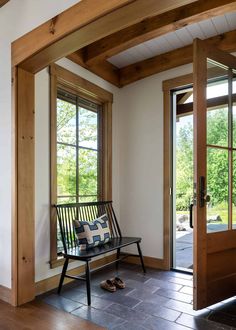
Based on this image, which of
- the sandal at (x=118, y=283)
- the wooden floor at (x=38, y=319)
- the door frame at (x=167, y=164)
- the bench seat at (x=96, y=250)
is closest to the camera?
the wooden floor at (x=38, y=319)

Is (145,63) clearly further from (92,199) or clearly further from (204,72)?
(92,199)

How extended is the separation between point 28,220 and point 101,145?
1532mm

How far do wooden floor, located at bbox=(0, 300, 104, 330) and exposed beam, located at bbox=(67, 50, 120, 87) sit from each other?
97.3 inches

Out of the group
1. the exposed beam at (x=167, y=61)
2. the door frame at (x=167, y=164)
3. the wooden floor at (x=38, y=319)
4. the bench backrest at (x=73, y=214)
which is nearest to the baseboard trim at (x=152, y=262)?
the door frame at (x=167, y=164)

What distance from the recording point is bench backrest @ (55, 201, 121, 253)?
2720mm

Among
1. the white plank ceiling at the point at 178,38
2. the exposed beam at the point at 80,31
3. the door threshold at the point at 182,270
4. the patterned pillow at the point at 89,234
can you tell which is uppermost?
the white plank ceiling at the point at 178,38

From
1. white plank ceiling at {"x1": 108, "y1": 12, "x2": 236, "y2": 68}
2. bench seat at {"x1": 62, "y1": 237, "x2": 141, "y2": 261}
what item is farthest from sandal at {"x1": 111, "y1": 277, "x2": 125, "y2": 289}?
white plank ceiling at {"x1": 108, "y1": 12, "x2": 236, "y2": 68}

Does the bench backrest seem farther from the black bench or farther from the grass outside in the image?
the grass outside

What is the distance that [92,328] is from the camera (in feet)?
6.31

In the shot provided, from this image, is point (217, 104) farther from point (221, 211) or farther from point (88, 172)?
point (88, 172)

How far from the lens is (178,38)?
2969mm

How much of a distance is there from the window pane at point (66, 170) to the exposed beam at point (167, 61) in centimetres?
133

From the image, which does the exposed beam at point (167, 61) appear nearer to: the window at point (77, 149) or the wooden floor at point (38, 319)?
the window at point (77, 149)

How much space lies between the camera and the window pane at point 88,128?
10.7ft
